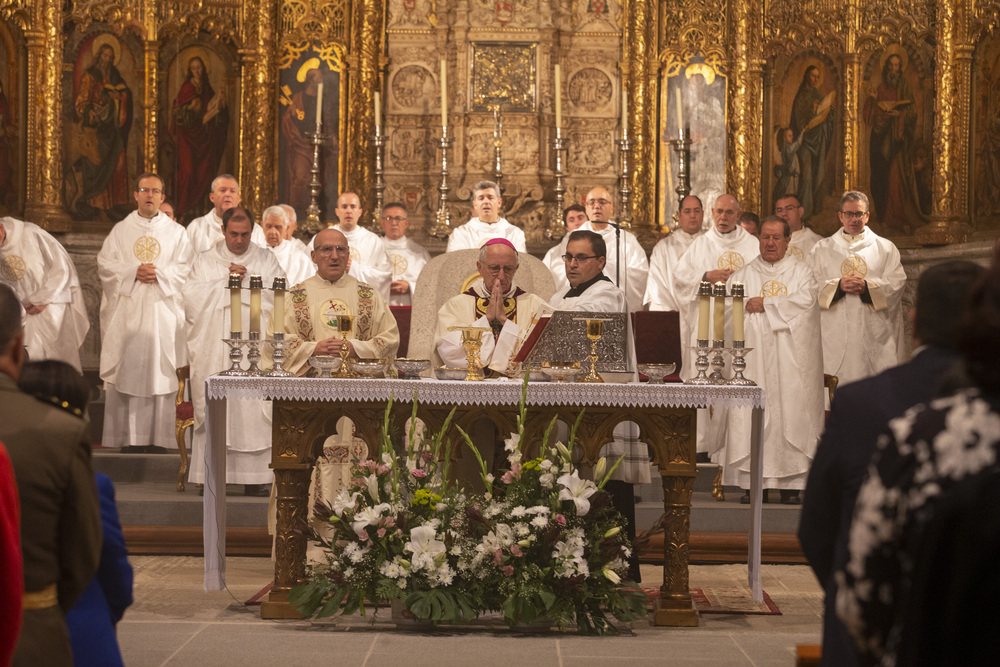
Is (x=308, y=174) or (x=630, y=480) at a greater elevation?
(x=308, y=174)

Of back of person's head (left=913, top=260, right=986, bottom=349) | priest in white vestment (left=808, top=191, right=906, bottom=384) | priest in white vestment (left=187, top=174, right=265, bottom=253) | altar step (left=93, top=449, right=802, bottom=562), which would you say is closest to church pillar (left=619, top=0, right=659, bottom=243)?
priest in white vestment (left=808, top=191, right=906, bottom=384)

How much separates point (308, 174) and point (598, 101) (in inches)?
114

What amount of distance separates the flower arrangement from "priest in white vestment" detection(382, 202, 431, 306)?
531 cm

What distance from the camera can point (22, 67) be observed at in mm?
11148

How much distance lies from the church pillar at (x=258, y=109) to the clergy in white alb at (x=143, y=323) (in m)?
1.50

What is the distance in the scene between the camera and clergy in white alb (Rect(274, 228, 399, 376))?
6.93 metres

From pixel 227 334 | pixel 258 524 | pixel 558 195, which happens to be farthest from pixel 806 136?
pixel 258 524

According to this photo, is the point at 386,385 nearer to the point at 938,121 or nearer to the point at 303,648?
the point at 303,648

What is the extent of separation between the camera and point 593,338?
5945 millimetres

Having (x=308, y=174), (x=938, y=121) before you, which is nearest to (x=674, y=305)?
(x=938, y=121)

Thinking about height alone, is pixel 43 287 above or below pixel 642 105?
below

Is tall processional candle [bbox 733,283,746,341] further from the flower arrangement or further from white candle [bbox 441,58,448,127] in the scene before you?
white candle [bbox 441,58,448,127]

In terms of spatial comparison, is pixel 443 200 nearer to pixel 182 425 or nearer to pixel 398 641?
pixel 182 425

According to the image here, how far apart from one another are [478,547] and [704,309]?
166 centimetres
